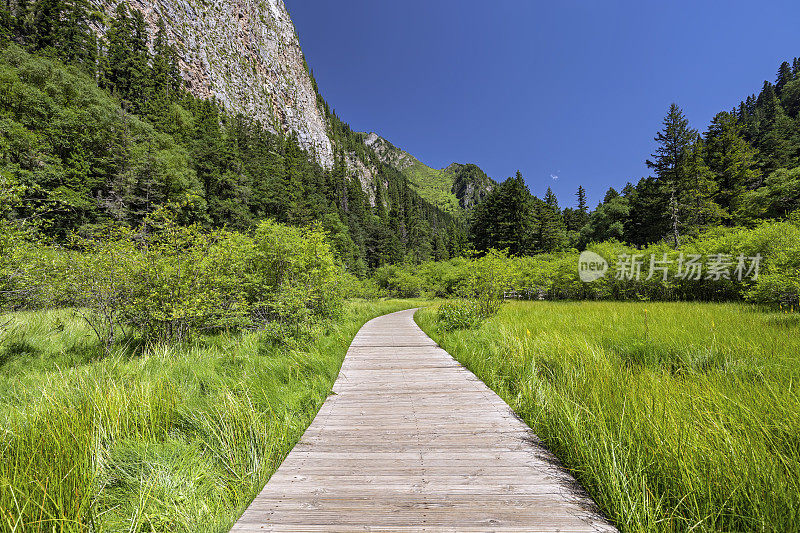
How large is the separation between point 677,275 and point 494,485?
22.8m

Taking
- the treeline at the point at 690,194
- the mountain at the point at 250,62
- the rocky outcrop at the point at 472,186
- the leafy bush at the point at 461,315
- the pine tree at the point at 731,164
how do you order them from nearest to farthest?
the leafy bush at the point at 461,315 → the treeline at the point at 690,194 → the pine tree at the point at 731,164 → the mountain at the point at 250,62 → the rocky outcrop at the point at 472,186

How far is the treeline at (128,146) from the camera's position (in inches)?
872

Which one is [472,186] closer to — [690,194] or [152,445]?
[690,194]

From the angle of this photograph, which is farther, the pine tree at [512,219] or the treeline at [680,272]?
the pine tree at [512,219]

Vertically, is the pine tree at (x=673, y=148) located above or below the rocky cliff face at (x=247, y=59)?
below

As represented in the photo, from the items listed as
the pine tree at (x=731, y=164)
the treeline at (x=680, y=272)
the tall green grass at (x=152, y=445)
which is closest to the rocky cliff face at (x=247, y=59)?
the treeline at (x=680, y=272)

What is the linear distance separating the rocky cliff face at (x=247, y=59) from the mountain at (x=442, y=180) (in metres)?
68.6

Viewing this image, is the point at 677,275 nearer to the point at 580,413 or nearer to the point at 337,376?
the point at 580,413

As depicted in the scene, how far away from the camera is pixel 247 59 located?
214 feet

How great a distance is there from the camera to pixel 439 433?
2627 millimetres

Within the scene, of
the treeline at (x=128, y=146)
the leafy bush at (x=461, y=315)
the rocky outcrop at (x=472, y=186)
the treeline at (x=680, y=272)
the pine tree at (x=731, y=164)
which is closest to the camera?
the leafy bush at (x=461, y=315)

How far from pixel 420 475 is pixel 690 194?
131ft

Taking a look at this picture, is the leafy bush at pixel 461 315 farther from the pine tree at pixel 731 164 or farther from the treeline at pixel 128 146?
the pine tree at pixel 731 164

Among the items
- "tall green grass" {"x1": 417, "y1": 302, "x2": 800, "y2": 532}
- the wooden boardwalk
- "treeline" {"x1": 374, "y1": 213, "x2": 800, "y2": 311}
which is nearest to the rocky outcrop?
"treeline" {"x1": 374, "y1": 213, "x2": 800, "y2": 311}
